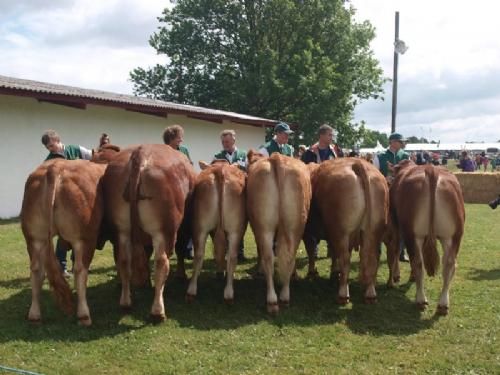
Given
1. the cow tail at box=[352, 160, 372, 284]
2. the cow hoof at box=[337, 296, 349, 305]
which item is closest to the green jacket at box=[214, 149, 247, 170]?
the cow tail at box=[352, 160, 372, 284]

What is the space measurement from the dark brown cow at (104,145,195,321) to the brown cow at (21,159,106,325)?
0.82 feet

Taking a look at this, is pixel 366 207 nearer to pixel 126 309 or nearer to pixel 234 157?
pixel 234 157

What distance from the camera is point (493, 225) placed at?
41.6 ft

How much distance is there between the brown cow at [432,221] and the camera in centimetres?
548

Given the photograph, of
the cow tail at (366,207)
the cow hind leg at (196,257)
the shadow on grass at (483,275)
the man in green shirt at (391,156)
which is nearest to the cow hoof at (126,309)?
the cow hind leg at (196,257)

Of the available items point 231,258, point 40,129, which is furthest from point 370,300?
point 40,129

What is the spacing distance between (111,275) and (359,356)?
399 cm

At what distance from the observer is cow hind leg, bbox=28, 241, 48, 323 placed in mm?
5023

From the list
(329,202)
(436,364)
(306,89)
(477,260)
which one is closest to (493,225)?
(477,260)

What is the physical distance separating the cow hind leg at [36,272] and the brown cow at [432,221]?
3866mm

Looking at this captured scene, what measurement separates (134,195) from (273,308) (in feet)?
6.28

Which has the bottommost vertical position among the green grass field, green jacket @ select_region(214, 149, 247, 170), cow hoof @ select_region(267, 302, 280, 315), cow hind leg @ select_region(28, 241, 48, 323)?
the green grass field

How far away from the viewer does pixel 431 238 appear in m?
5.52

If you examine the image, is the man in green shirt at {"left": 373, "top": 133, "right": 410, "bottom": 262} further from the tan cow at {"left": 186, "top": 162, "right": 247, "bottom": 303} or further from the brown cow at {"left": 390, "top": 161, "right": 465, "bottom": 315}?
the tan cow at {"left": 186, "top": 162, "right": 247, "bottom": 303}
